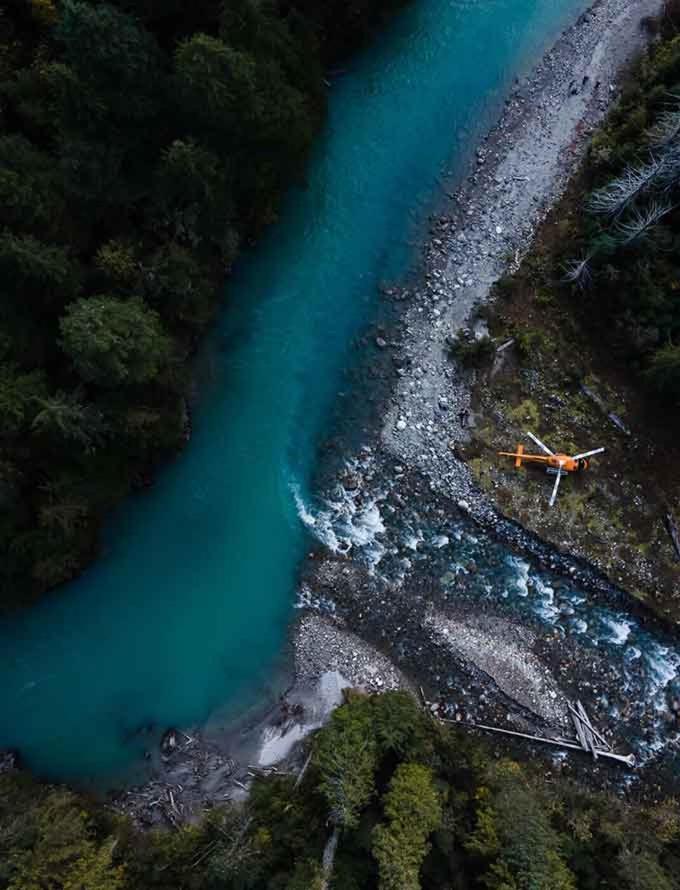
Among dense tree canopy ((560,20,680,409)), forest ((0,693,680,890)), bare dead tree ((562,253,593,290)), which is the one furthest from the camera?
bare dead tree ((562,253,593,290))

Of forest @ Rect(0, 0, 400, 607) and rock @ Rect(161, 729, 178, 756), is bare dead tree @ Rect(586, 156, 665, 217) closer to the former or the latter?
forest @ Rect(0, 0, 400, 607)

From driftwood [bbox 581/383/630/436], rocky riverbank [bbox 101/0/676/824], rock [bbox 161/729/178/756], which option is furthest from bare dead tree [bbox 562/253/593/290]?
rock [bbox 161/729/178/756]

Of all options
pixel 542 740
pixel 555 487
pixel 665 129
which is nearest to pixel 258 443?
pixel 555 487

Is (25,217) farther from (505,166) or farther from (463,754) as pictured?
(463,754)

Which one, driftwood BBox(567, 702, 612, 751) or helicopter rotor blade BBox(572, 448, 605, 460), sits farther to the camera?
helicopter rotor blade BBox(572, 448, 605, 460)

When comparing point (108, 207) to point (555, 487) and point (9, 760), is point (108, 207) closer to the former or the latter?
point (555, 487)
